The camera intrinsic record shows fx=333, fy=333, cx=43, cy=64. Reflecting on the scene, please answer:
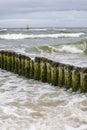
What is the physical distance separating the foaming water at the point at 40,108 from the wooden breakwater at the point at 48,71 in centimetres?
26

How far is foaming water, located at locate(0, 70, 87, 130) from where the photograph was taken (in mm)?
6539

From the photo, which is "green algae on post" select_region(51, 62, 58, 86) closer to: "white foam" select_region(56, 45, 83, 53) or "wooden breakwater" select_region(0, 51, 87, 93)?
"wooden breakwater" select_region(0, 51, 87, 93)

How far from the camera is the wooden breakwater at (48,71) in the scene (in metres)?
9.06

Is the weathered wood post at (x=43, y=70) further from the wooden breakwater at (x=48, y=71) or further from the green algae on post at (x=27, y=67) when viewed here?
the green algae on post at (x=27, y=67)

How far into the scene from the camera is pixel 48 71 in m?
10.6

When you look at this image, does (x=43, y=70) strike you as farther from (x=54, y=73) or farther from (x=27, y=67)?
(x=27, y=67)

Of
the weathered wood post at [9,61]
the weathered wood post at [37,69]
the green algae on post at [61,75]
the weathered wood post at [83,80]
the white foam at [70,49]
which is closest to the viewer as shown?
the weathered wood post at [83,80]

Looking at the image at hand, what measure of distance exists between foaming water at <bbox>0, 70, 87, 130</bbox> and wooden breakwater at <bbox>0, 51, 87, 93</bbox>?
0.26m

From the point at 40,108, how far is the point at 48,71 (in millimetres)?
3059

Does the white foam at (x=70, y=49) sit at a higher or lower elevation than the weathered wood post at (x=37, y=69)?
lower

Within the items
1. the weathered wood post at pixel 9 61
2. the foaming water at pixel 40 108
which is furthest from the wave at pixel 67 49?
the foaming water at pixel 40 108

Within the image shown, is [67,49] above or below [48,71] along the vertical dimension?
below

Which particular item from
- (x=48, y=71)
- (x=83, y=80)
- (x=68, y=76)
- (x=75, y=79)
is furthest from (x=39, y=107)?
(x=48, y=71)

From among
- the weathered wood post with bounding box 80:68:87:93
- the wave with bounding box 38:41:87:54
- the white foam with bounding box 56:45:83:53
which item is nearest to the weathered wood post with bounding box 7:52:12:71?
the weathered wood post with bounding box 80:68:87:93
